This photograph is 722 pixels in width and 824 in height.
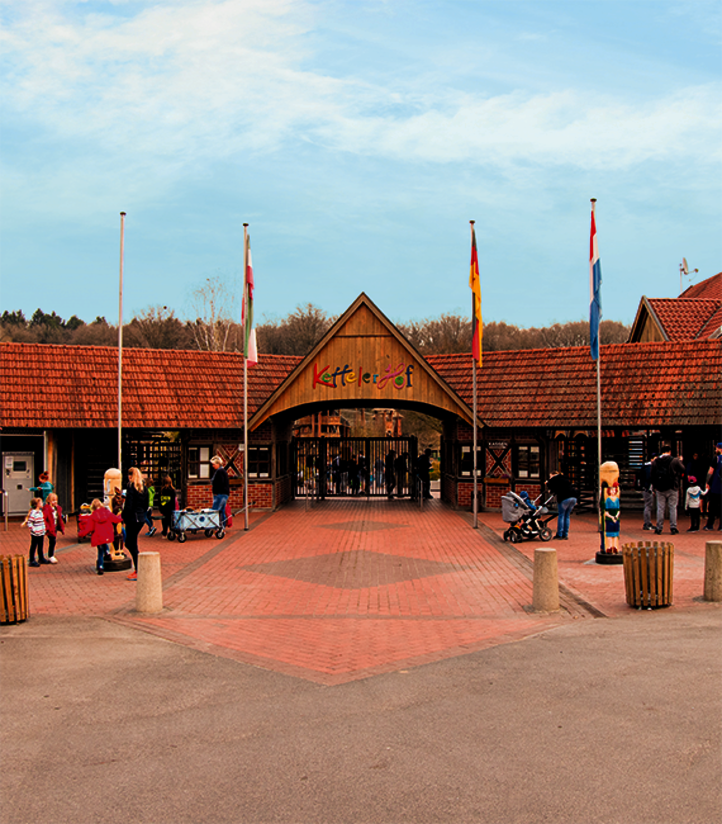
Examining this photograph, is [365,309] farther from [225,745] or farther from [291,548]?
[225,745]

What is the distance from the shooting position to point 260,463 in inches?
967

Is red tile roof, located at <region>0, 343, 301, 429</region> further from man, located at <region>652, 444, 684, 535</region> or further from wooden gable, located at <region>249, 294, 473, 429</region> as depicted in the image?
man, located at <region>652, 444, 684, 535</region>

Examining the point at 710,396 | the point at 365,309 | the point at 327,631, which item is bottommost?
the point at 327,631

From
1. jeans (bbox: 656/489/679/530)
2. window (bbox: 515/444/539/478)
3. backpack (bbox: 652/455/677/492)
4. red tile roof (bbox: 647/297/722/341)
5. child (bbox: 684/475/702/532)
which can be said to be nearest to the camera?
backpack (bbox: 652/455/677/492)

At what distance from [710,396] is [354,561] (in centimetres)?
1256

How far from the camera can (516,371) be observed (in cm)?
2541

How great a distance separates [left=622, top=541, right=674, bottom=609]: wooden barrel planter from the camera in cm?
1053

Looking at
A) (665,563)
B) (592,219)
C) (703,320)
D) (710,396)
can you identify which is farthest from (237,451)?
(703,320)

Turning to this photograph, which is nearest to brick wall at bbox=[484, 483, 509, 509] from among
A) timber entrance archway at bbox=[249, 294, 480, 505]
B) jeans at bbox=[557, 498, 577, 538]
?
timber entrance archway at bbox=[249, 294, 480, 505]

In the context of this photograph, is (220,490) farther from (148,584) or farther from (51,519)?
(148,584)

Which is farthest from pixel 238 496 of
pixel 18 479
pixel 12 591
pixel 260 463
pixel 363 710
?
pixel 363 710

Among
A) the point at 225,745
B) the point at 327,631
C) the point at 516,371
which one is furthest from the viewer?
the point at 516,371

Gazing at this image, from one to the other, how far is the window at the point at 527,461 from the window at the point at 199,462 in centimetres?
954

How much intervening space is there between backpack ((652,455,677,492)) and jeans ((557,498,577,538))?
208cm
